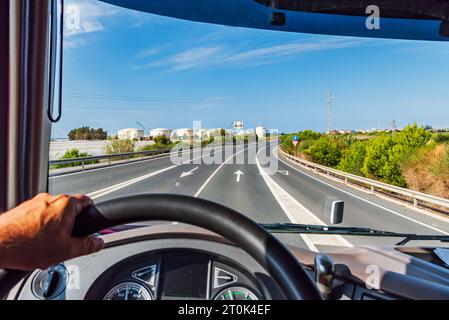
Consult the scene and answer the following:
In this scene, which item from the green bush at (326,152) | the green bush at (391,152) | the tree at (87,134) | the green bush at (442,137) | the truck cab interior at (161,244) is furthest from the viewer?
the green bush at (326,152)

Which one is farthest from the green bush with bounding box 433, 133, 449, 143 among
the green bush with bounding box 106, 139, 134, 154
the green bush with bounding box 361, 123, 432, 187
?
the green bush with bounding box 106, 139, 134, 154

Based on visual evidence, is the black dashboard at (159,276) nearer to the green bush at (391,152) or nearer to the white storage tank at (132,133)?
the white storage tank at (132,133)

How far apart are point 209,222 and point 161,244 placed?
0.78 m

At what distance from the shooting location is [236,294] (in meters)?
1.32

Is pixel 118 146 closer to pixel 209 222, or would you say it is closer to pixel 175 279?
pixel 175 279

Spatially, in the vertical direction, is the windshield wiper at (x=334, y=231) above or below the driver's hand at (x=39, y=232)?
below

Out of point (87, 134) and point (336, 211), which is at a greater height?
point (87, 134)

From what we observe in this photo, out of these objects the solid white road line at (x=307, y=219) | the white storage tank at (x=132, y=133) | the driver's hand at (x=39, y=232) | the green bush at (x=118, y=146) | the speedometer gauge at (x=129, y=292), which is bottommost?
the solid white road line at (x=307, y=219)

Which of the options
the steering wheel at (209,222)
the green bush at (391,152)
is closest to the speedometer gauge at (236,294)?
the steering wheel at (209,222)

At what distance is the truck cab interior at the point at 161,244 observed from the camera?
31.8 inches

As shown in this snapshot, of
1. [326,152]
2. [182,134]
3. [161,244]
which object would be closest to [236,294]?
[161,244]

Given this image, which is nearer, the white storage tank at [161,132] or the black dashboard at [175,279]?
the black dashboard at [175,279]

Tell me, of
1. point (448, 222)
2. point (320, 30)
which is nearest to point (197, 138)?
point (320, 30)

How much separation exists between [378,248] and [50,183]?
2457mm
